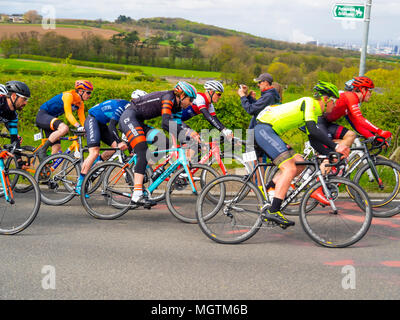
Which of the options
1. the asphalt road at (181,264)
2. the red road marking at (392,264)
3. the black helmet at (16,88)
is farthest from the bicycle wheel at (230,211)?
the black helmet at (16,88)

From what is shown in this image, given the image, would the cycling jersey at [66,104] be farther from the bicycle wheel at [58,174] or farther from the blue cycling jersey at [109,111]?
the bicycle wheel at [58,174]

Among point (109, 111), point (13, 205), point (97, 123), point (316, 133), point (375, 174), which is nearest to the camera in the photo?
point (316, 133)

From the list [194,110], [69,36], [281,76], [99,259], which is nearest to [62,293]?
[99,259]

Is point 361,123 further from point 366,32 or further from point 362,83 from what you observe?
point 366,32

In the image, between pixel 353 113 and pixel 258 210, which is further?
pixel 353 113

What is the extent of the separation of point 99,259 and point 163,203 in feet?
9.75

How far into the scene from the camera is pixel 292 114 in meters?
6.41

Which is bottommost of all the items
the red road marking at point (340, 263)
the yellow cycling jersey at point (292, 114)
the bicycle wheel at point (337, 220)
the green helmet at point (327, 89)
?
the red road marking at point (340, 263)

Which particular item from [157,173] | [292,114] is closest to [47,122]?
[157,173]

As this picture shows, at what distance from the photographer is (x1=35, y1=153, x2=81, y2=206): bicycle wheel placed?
8.27 metres

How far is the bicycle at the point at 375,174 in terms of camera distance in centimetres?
764

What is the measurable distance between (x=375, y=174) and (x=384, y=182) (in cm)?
22

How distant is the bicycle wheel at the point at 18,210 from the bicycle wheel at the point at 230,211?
2122 mm

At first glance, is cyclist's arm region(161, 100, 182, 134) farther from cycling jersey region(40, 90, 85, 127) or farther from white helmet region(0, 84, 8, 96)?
white helmet region(0, 84, 8, 96)
